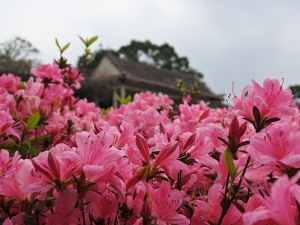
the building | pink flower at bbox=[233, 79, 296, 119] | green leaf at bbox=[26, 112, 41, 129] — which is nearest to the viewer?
pink flower at bbox=[233, 79, 296, 119]

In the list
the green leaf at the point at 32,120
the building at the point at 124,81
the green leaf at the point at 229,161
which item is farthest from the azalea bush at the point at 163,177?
the building at the point at 124,81

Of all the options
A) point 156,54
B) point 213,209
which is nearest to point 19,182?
point 213,209

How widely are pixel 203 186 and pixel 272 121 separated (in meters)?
0.44

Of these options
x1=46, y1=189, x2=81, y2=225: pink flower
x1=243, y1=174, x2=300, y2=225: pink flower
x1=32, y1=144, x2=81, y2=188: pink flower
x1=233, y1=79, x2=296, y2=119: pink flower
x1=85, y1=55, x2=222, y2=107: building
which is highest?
x1=85, y1=55, x2=222, y2=107: building

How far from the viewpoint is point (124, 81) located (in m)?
21.0

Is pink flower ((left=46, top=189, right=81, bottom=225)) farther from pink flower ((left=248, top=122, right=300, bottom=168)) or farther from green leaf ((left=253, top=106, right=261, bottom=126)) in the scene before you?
green leaf ((left=253, top=106, right=261, bottom=126))

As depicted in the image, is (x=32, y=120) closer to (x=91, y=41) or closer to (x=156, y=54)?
(x=91, y=41)

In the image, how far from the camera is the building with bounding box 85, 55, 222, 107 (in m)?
19.3

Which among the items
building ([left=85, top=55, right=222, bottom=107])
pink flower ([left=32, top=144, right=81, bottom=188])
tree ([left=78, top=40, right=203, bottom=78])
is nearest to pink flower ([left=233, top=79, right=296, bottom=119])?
pink flower ([left=32, top=144, right=81, bottom=188])

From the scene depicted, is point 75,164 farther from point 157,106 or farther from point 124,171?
point 157,106

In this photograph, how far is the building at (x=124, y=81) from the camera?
63.2ft

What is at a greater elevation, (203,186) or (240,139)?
(240,139)

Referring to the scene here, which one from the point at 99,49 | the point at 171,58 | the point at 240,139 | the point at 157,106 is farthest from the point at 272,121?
the point at 171,58

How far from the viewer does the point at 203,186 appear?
5.10 feet
